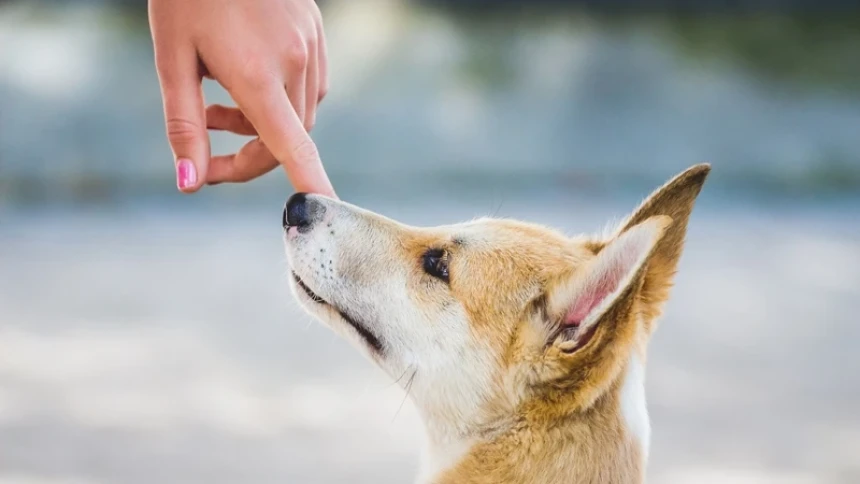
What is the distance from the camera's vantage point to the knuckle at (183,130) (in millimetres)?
1536

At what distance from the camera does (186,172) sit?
1.56 m

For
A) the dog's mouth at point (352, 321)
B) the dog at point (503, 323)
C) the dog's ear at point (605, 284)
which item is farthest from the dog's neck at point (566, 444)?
the dog's mouth at point (352, 321)

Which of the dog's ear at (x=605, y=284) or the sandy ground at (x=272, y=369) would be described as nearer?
the dog's ear at (x=605, y=284)

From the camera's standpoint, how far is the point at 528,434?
1.59 metres

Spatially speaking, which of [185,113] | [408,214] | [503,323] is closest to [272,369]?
[408,214]

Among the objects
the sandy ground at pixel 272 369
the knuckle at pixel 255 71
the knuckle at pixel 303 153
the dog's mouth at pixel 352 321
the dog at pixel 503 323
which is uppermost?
the knuckle at pixel 255 71

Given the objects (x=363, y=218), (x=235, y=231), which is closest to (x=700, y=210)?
(x=235, y=231)

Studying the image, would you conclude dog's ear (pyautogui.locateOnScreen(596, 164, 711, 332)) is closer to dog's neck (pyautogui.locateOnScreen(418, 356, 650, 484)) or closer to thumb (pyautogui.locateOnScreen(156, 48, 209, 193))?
dog's neck (pyautogui.locateOnScreen(418, 356, 650, 484))

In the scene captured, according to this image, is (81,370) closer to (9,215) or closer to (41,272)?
(41,272)

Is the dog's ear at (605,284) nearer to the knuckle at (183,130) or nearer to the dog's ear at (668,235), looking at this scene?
the dog's ear at (668,235)

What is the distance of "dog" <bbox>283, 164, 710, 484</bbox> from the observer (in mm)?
1533

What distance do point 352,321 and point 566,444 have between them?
43 cm

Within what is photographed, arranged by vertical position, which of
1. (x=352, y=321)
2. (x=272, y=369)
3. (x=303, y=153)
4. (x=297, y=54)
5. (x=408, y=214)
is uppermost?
(x=297, y=54)

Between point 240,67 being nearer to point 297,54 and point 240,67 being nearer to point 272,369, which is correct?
point 297,54
